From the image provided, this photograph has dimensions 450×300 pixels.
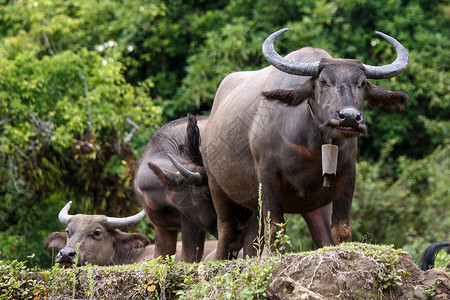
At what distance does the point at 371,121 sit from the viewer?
18719 mm

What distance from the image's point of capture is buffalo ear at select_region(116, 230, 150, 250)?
1209 centimetres

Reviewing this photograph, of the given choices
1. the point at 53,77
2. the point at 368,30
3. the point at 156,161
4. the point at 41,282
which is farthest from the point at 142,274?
the point at 368,30

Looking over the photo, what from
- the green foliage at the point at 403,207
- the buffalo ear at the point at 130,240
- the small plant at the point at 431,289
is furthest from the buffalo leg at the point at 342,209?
the green foliage at the point at 403,207

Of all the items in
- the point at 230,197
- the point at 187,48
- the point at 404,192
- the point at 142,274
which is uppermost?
the point at 142,274

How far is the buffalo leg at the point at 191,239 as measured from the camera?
10.6 metres

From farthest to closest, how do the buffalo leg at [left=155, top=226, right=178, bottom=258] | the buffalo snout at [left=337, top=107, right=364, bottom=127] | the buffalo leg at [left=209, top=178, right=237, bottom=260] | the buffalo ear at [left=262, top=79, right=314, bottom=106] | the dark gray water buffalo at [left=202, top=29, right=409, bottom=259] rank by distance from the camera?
the buffalo leg at [left=155, top=226, right=178, bottom=258] → the buffalo leg at [left=209, top=178, right=237, bottom=260] → the buffalo ear at [left=262, top=79, right=314, bottom=106] → the dark gray water buffalo at [left=202, top=29, right=409, bottom=259] → the buffalo snout at [left=337, top=107, right=364, bottom=127]

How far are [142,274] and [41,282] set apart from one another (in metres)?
0.96

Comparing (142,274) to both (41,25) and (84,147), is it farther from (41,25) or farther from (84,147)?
(41,25)

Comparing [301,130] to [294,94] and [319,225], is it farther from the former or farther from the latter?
[319,225]

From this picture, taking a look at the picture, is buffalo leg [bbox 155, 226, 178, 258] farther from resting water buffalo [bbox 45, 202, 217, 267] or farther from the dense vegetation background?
the dense vegetation background

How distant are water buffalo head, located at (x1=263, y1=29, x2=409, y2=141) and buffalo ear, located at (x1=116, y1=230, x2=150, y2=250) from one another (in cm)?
523

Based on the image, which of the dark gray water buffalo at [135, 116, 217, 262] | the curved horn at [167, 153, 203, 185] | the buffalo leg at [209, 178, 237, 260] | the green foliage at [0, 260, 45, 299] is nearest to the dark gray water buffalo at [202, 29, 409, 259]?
the buffalo leg at [209, 178, 237, 260]

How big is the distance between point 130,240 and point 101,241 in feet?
2.21

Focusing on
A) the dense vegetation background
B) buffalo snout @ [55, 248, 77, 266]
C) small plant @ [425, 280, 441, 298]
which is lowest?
the dense vegetation background
